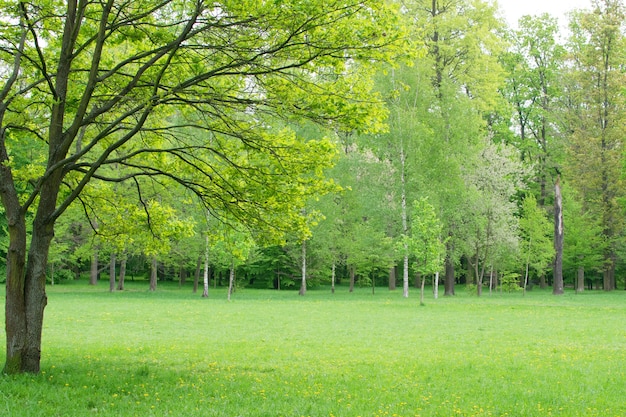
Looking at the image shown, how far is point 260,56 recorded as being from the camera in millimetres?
8180

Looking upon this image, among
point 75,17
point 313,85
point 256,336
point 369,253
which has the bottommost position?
point 256,336

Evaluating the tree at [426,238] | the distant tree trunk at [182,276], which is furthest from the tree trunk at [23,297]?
the distant tree trunk at [182,276]

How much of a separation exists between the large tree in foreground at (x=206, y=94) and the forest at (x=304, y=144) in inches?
1.5

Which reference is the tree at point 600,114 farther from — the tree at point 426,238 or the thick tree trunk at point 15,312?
the thick tree trunk at point 15,312

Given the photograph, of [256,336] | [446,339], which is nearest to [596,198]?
[446,339]

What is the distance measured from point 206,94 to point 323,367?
213 inches

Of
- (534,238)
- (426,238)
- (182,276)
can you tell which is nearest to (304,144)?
(426,238)

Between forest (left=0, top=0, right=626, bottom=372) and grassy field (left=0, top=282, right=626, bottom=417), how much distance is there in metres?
1.94

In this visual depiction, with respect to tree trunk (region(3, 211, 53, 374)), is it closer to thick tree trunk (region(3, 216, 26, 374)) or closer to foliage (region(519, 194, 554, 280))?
thick tree trunk (region(3, 216, 26, 374))

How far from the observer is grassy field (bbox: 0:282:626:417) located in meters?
7.35

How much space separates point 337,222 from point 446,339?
22533 mm

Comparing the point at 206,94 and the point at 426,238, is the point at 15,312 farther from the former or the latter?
the point at 426,238

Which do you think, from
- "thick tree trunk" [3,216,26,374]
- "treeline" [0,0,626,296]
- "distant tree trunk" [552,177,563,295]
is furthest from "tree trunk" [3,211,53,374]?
"distant tree trunk" [552,177,563,295]

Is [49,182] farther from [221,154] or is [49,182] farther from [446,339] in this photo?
[446,339]
